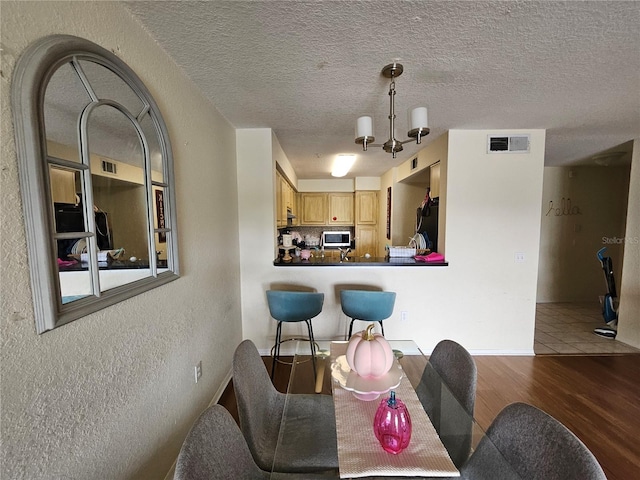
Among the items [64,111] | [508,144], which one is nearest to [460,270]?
[508,144]

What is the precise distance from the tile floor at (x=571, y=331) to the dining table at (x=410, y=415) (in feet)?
7.96

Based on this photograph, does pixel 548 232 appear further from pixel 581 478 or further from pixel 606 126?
pixel 581 478

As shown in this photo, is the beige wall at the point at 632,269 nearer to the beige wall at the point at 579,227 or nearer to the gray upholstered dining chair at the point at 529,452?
the beige wall at the point at 579,227

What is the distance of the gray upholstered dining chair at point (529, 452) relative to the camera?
643mm

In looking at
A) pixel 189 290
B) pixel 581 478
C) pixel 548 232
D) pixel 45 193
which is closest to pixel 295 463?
pixel 581 478

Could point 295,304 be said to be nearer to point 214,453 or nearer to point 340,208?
point 214,453

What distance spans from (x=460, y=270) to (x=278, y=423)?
2.28 metres

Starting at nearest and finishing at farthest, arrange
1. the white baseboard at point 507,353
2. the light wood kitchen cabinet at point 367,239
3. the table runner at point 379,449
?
the table runner at point 379,449
the white baseboard at point 507,353
the light wood kitchen cabinet at point 367,239

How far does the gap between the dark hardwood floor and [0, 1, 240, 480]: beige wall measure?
0.73 metres

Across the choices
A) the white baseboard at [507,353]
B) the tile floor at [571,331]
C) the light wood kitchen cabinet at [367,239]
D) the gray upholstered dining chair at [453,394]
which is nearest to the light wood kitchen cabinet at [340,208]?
the light wood kitchen cabinet at [367,239]

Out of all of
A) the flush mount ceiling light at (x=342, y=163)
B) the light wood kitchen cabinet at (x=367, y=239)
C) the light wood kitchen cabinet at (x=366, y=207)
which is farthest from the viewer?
the light wood kitchen cabinet at (x=367, y=239)

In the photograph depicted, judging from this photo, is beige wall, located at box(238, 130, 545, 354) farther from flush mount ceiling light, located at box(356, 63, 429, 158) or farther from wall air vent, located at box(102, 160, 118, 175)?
wall air vent, located at box(102, 160, 118, 175)

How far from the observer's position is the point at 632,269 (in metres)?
2.88

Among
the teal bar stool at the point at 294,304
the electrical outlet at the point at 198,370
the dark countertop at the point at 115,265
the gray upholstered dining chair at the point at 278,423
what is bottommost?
the electrical outlet at the point at 198,370
